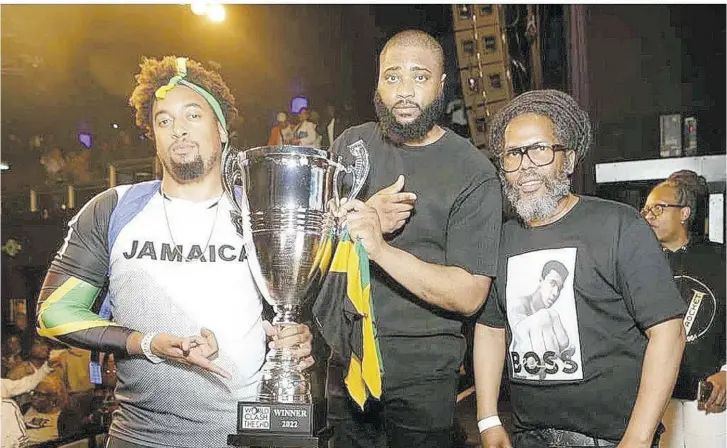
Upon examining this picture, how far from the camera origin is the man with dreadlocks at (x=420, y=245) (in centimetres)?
151

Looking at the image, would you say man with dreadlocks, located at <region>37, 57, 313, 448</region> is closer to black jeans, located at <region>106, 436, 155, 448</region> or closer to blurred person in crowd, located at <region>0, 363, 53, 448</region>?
black jeans, located at <region>106, 436, 155, 448</region>

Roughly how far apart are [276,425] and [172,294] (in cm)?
37

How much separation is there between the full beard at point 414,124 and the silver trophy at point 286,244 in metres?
0.08

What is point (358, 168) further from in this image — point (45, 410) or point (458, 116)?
point (45, 410)

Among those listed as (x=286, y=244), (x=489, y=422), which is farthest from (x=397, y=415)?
(x=286, y=244)

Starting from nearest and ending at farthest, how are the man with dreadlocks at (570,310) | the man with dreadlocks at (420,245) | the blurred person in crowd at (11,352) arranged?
the man with dreadlocks at (570,310) → the man with dreadlocks at (420,245) → the blurred person in crowd at (11,352)

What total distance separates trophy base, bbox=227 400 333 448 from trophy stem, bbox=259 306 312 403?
3 cm

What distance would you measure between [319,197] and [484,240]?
1.20ft

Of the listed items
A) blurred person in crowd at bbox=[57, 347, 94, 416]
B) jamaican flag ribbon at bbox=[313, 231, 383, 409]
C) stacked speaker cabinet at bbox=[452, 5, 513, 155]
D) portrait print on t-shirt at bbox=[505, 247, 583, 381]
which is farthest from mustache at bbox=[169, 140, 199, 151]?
portrait print on t-shirt at bbox=[505, 247, 583, 381]

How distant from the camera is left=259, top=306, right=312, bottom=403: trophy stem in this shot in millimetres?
1498

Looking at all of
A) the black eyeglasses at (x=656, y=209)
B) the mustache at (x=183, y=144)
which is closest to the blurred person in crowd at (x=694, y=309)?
the black eyeglasses at (x=656, y=209)

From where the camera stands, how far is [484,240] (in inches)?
59.4

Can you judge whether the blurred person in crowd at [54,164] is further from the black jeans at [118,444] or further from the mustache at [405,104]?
the mustache at [405,104]

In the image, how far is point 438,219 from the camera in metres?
1.53
